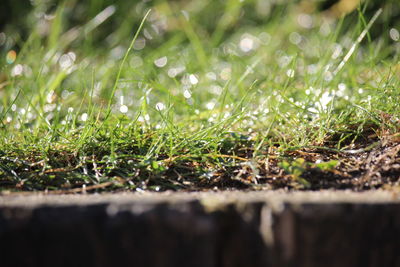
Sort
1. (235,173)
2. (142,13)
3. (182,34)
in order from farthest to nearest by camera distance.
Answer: (142,13) → (182,34) → (235,173)

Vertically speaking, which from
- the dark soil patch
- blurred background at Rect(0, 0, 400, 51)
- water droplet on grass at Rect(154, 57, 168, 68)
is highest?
blurred background at Rect(0, 0, 400, 51)

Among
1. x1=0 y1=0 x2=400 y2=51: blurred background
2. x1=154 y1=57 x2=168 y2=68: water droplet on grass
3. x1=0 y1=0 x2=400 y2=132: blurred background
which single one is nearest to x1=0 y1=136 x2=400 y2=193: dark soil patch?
x1=0 y1=0 x2=400 y2=132: blurred background

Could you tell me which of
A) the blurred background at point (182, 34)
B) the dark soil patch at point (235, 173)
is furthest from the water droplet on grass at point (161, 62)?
the dark soil patch at point (235, 173)

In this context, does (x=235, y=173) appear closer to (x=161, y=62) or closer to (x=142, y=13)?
(x=161, y=62)

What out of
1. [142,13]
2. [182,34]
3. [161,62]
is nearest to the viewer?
[161,62]

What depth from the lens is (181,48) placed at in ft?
9.57

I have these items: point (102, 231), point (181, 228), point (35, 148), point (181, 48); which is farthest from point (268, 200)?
point (181, 48)

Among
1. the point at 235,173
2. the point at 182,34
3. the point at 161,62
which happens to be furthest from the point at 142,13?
the point at 235,173

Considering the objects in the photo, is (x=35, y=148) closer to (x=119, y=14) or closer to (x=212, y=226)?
(x=212, y=226)

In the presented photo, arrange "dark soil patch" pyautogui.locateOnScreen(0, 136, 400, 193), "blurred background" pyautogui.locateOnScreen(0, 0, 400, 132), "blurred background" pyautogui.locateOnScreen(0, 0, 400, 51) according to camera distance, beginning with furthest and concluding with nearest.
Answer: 1. "blurred background" pyautogui.locateOnScreen(0, 0, 400, 51)
2. "blurred background" pyautogui.locateOnScreen(0, 0, 400, 132)
3. "dark soil patch" pyautogui.locateOnScreen(0, 136, 400, 193)

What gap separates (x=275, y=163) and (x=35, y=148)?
0.76 metres

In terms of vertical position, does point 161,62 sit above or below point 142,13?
below

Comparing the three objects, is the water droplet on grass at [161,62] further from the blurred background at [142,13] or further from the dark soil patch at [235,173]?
the dark soil patch at [235,173]

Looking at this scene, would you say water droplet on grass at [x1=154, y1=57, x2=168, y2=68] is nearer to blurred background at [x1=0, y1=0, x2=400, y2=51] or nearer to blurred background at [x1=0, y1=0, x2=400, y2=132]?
blurred background at [x1=0, y1=0, x2=400, y2=132]
